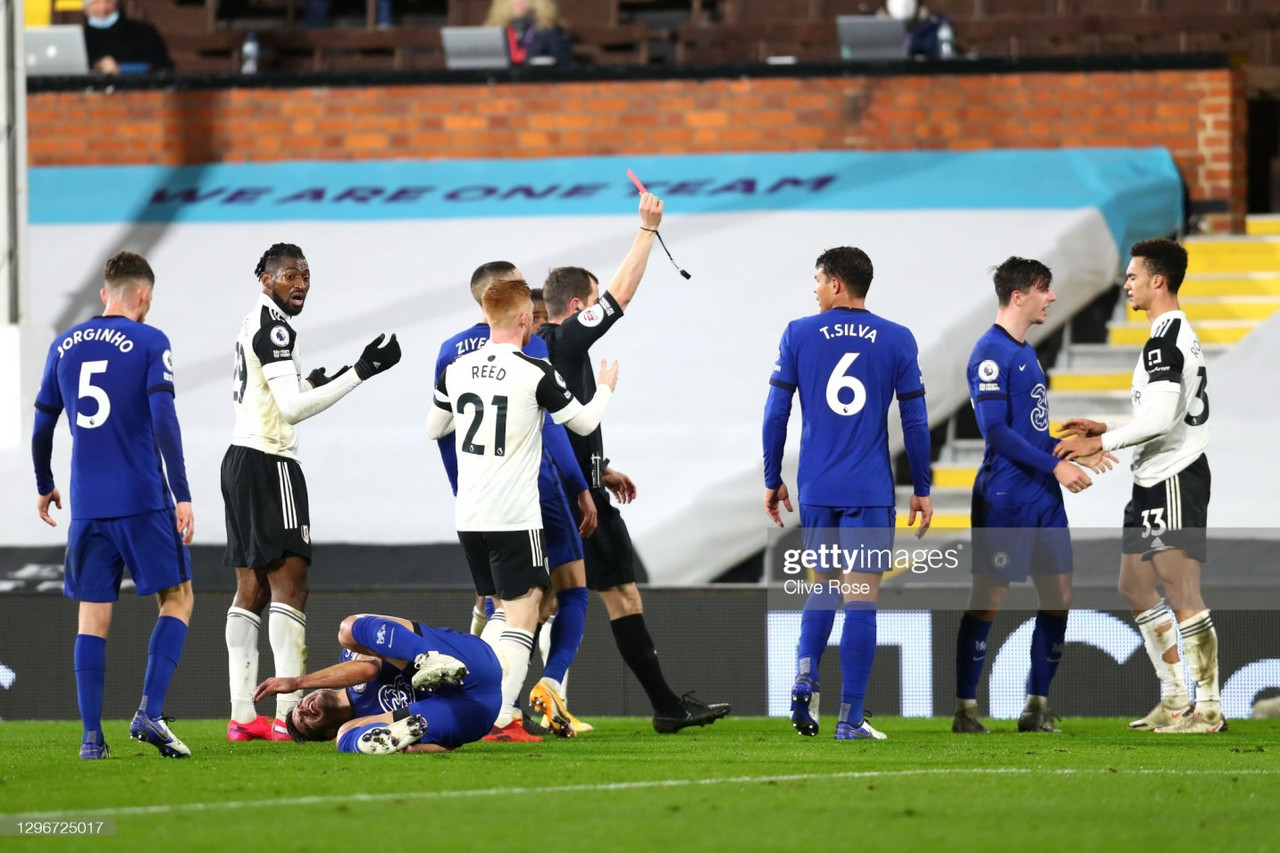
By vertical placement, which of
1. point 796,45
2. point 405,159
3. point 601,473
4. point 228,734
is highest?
point 796,45

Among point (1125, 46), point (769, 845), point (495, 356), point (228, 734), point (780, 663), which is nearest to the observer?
point (769, 845)

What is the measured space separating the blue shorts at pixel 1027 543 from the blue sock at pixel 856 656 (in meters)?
0.83

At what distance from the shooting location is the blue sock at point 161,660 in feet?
22.7

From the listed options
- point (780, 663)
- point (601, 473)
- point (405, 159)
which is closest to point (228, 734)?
point (601, 473)

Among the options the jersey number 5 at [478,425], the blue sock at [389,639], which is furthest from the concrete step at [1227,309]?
the blue sock at [389,639]

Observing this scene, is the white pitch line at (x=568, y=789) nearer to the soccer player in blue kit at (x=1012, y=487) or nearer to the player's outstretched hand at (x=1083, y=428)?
the soccer player in blue kit at (x=1012, y=487)

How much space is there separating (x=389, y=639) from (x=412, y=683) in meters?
0.18

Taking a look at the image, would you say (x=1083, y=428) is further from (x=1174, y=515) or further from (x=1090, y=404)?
(x=1090, y=404)

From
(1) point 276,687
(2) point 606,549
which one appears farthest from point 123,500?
(2) point 606,549

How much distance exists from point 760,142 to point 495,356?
7.39 meters

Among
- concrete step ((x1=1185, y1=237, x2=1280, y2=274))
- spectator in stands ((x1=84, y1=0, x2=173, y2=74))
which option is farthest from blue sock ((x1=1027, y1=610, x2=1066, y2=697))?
spectator in stands ((x1=84, y1=0, x2=173, y2=74))

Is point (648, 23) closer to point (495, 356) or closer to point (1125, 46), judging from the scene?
point (1125, 46)

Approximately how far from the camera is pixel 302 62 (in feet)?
55.0

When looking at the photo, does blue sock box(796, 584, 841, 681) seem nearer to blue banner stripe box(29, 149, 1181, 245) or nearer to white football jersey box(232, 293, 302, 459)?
white football jersey box(232, 293, 302, 459)
